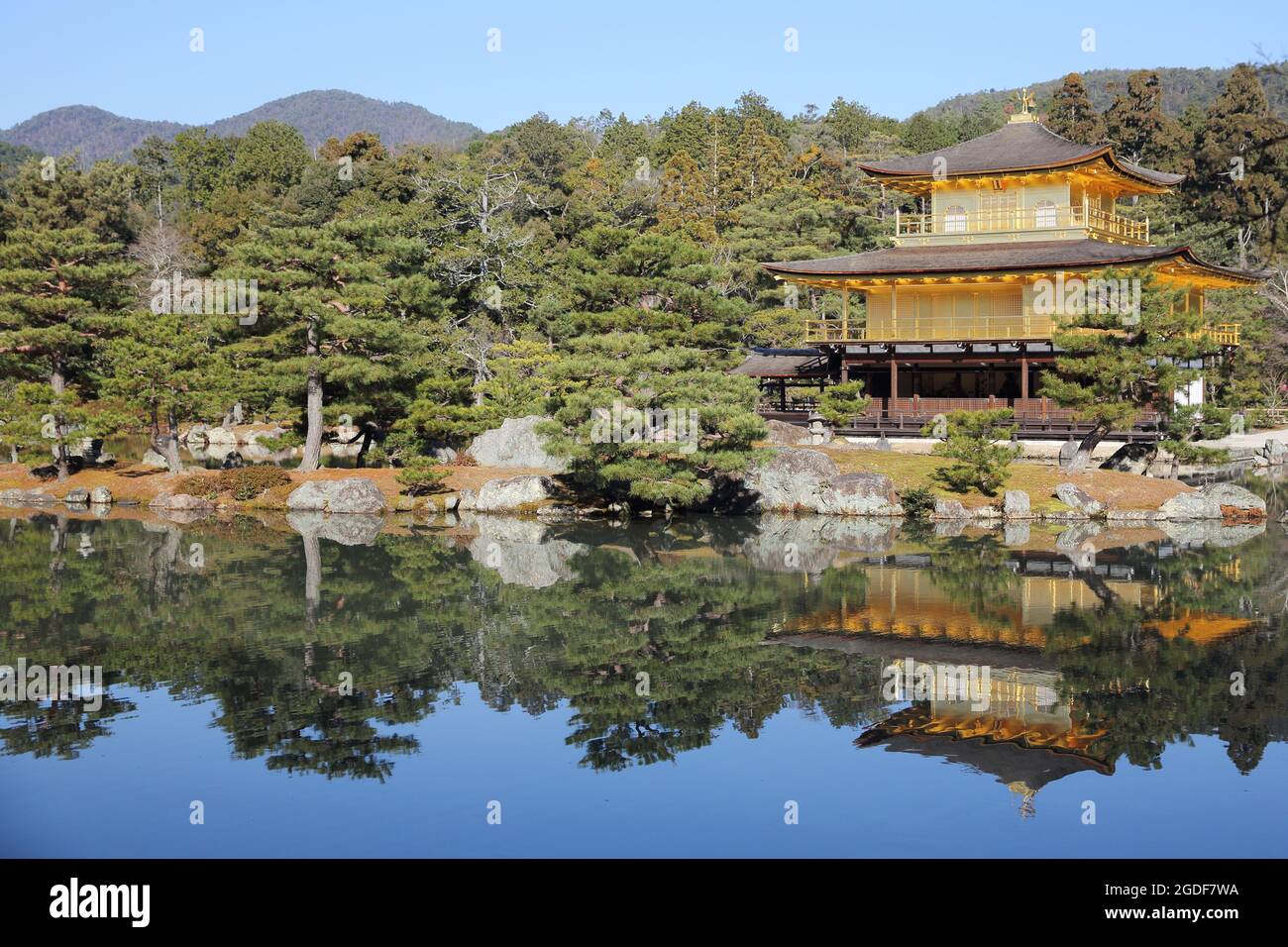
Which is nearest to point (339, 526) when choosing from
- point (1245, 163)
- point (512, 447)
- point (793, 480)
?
point (512, 447)

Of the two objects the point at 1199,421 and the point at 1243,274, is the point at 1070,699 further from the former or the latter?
the point at 1243,274

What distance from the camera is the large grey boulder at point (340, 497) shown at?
3338 cm

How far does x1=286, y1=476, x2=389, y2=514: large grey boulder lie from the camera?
109 feet

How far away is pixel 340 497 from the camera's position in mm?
33500

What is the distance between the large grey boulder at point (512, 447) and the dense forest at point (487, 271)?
0.54m

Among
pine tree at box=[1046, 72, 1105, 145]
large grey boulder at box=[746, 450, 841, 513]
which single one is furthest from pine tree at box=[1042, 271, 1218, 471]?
pine tree at box=[1046, 72, 1105, 145]

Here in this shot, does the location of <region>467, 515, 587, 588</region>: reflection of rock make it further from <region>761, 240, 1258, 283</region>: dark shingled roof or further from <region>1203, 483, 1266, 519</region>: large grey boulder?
<region>1203, 483, 1266, 519</region>: large grey boulder

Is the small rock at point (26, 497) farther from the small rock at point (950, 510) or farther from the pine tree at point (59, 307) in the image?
the small rock at point (950, 510)

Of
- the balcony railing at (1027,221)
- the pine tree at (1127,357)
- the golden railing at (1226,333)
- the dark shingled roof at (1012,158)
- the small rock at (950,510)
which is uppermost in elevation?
the dark shingled roof at (1012,158)

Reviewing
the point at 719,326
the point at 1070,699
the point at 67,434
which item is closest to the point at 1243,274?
the point at 719,326

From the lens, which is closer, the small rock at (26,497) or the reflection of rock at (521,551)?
the reflection of rock at (521,551)

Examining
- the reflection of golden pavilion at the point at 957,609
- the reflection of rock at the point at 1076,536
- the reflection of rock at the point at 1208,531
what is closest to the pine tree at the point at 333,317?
the reflection of golden pavilion at the point at 957,609
